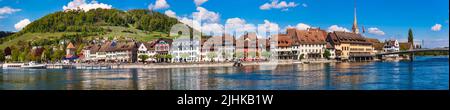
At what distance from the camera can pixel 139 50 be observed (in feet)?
261

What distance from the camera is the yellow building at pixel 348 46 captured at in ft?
280

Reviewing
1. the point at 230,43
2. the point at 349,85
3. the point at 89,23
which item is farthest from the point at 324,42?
the point at 89,23

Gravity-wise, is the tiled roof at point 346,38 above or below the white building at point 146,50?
above

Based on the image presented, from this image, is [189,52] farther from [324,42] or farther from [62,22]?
[62,22]

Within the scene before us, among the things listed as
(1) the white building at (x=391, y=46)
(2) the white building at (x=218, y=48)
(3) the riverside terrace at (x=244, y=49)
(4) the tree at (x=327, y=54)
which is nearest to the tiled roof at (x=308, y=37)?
(3) the riverside terrace at (x=244, y=49)

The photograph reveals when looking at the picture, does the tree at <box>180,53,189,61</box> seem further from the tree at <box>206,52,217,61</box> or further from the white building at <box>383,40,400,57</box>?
the white building at <box>383,40,400,57</box>

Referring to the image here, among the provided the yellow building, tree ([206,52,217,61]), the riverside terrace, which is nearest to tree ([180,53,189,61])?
the riverside terrace

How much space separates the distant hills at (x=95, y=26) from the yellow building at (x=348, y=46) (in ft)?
132

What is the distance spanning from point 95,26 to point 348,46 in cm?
6407

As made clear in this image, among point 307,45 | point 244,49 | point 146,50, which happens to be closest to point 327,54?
point 307,45

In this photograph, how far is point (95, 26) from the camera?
127938 mm

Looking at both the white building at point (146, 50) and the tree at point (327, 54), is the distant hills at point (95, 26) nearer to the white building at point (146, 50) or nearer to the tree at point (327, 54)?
the white building at point (146, 50)

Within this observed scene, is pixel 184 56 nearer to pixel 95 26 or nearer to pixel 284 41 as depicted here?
pixel 284 41

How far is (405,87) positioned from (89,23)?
381ft
